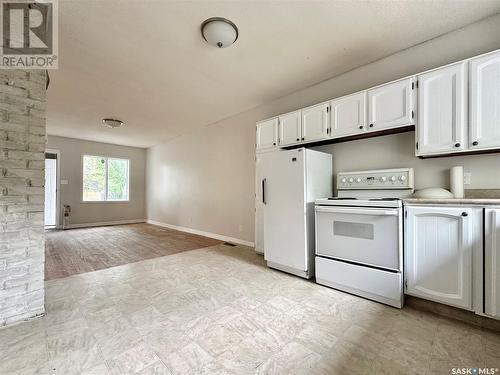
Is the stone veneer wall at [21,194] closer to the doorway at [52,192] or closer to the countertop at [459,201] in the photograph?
the countertop at [459,201]

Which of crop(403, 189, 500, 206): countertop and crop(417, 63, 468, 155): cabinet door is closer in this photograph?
crop(403, 189, 500, 206): countertop

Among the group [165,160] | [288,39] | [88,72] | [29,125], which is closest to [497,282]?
[288,39]

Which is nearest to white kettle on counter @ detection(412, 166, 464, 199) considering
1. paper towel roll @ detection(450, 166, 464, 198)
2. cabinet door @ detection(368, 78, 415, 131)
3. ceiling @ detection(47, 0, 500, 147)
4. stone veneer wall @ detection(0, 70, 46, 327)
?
paper towel roll @ detection(450, 166, 464, 198)

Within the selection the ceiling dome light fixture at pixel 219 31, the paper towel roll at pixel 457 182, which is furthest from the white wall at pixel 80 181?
the paper towel roll at pixel 457 182

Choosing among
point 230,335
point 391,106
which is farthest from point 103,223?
point 391,106

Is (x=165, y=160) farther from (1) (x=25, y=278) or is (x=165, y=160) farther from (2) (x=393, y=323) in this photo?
(2) (x=393, y=323)

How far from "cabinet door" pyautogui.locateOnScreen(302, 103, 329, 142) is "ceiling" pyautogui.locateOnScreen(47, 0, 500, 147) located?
20.4 inches

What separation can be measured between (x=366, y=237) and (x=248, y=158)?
2.56 m

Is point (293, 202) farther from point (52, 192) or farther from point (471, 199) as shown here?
point (52, 192)

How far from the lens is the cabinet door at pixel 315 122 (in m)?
2.72

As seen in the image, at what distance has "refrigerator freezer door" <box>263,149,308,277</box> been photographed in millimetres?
2672

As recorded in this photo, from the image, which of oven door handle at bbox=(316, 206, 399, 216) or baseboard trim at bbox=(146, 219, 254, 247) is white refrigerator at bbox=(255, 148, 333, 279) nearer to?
oven door handle at bbox=(316, 206, 399, 216)

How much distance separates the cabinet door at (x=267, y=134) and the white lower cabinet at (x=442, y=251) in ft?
6.33

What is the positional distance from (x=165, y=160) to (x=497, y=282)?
6.86 meters
